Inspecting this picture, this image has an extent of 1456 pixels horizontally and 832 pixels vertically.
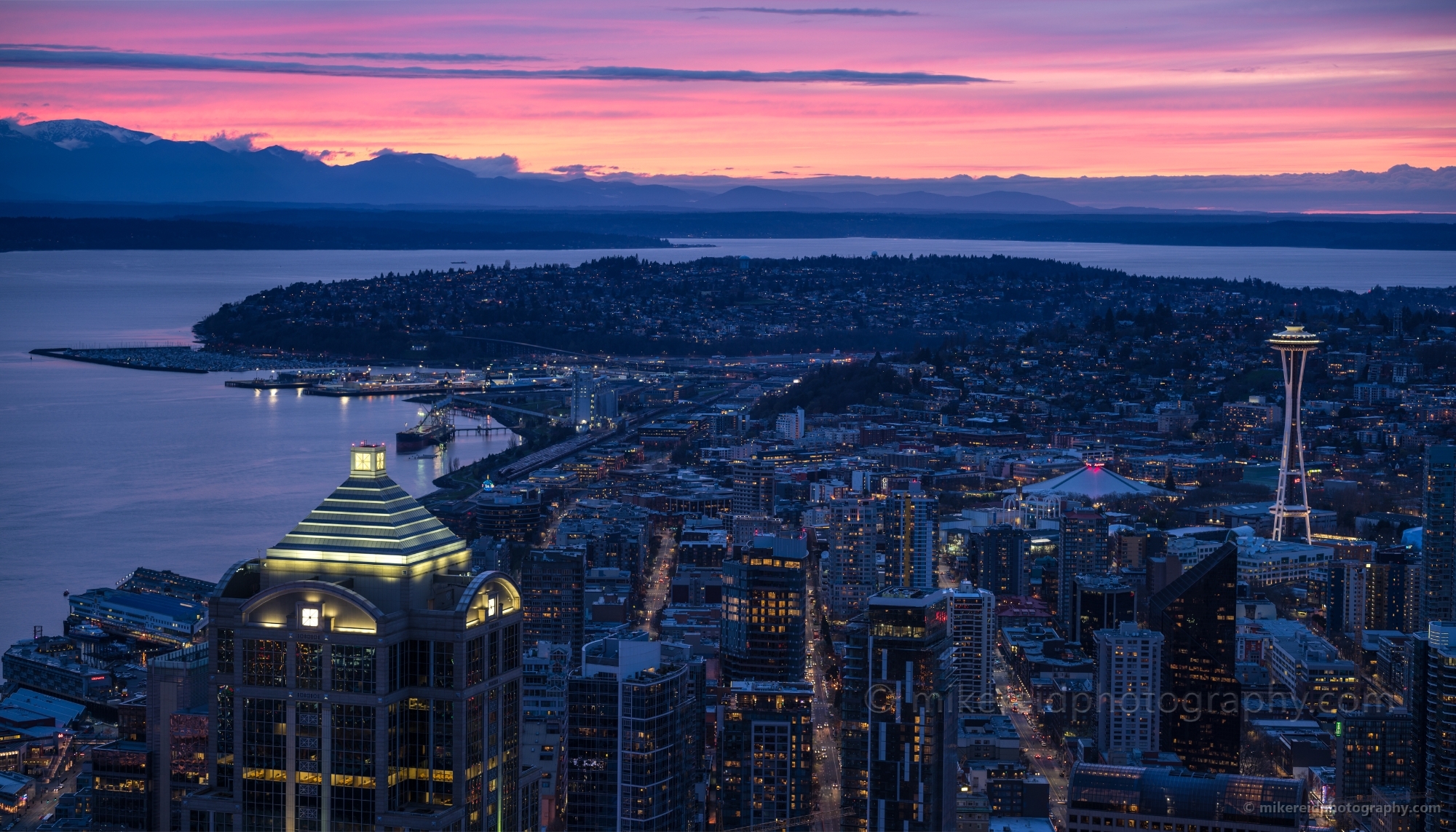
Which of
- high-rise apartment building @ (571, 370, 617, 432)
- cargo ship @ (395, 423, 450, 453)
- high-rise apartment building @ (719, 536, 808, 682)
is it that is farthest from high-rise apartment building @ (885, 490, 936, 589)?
high-rise apartment building @ (571, 370, 617, 432)

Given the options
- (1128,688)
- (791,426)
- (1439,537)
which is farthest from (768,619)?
(791,426)

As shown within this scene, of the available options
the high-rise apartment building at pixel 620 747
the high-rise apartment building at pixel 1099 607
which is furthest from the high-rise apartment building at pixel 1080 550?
the high-rise apartment building at pixel 620 747

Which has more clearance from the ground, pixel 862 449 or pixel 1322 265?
pixel 1322 265

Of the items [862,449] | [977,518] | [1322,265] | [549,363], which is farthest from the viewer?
[1322,265]

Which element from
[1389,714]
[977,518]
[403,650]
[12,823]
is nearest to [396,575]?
[403,650]

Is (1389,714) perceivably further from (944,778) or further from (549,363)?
(549,363)

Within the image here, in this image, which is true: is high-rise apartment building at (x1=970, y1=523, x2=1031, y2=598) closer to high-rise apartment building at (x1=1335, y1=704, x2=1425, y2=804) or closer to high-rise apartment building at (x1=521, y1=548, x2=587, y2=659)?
high-rise apartment building at (x1=521, y1=548, x2=587, y2=659)
